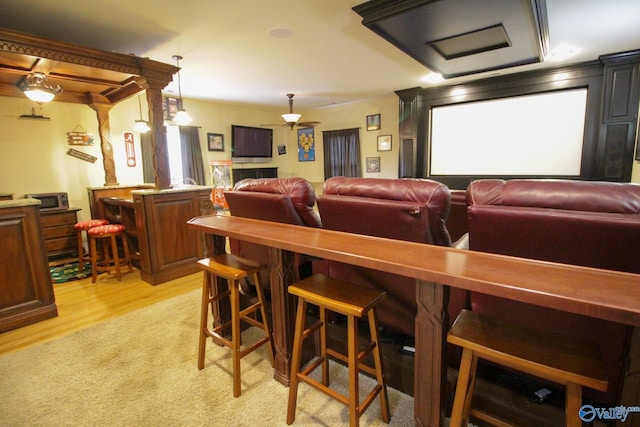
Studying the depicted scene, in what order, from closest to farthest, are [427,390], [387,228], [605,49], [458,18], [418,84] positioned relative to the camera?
[427,390], [387,228], [458,18], [605,49], [418,84]

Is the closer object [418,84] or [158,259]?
[158,259]

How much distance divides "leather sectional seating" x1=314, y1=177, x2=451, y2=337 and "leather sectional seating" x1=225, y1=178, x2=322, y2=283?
182 mm

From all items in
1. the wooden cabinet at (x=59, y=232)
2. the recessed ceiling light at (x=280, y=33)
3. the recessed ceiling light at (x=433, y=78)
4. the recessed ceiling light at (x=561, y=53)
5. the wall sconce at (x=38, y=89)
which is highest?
the recessed ceiling light at (x=433, y=78)

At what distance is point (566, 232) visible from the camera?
1138 millimetres

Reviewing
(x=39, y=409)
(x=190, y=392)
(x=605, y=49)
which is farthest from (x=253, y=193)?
(x=605, y=49)

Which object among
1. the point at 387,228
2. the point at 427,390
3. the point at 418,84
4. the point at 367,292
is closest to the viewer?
the point at 427,390

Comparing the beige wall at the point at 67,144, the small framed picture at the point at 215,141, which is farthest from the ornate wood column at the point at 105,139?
the small framed picture at the point at 215,141

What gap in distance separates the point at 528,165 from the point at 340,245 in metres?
5.94

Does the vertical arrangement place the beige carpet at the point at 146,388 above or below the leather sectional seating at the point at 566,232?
below

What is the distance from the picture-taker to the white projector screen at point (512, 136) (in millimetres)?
5320

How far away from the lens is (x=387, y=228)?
156 cm

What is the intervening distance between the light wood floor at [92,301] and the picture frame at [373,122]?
5492mm

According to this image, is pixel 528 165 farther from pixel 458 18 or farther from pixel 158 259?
pixel 158 259

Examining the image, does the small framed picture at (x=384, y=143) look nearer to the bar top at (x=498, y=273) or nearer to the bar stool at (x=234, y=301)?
the bar stool at (x=234, y=301)
